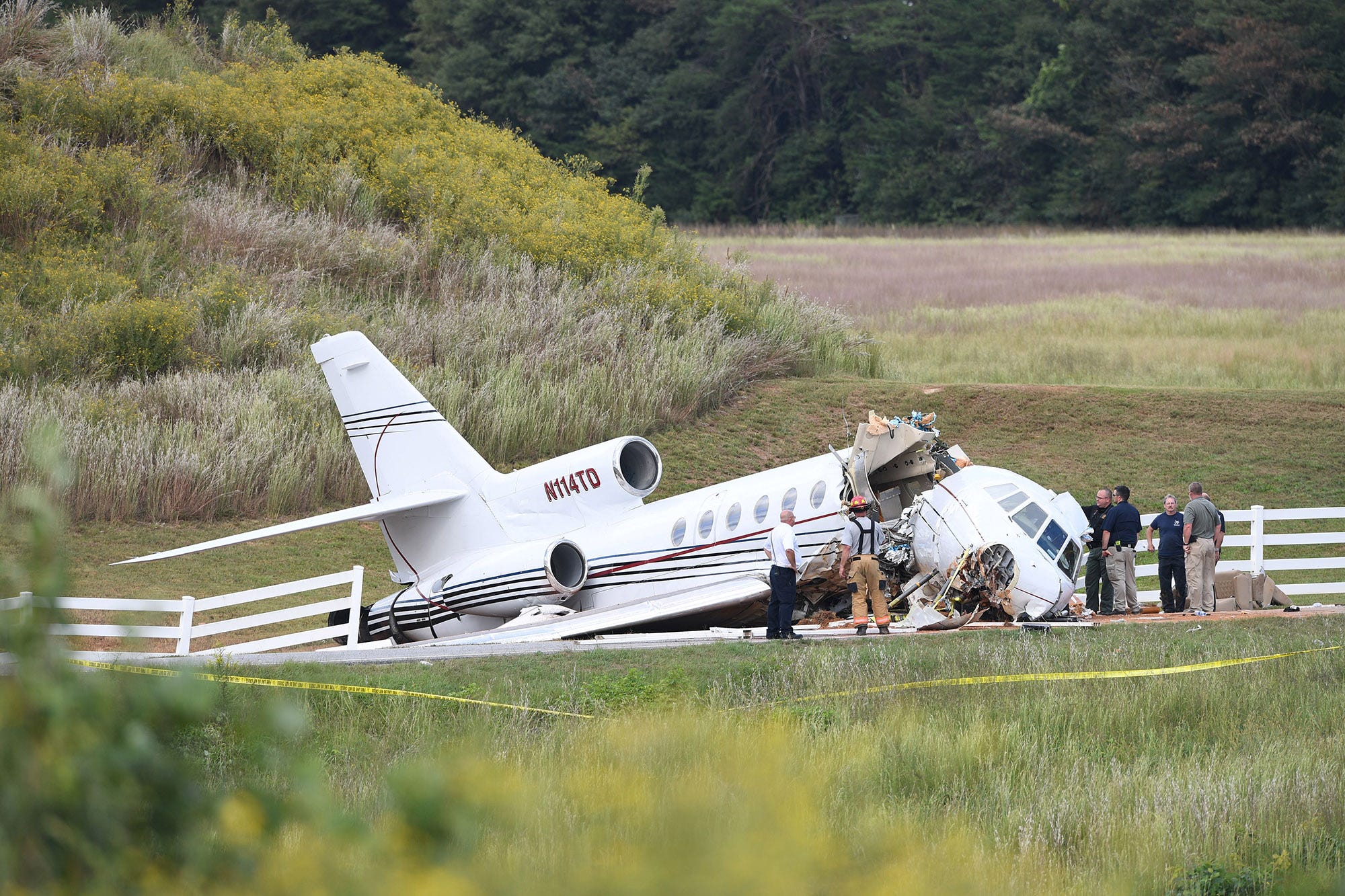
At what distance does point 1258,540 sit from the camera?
20359mm

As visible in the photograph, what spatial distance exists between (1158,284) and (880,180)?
3868 centimetres

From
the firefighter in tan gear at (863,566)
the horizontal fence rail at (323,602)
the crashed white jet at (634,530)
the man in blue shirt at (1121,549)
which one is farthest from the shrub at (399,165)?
the firefighter in tan gear at (863,566)

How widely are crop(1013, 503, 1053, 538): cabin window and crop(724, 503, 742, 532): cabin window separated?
3476 millimetres

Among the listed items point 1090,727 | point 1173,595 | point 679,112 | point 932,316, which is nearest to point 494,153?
point 932,316

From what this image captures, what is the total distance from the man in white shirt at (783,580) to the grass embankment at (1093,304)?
20206 millimetres

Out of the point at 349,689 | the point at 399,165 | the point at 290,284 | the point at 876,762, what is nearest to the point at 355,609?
the point at 349,689

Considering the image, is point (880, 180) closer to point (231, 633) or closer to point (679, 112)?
point (679, 112)

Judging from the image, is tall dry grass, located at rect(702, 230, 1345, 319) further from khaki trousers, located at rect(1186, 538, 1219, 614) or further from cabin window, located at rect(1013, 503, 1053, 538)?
cabin window, located at rect(1013, 503, 1053, 538)

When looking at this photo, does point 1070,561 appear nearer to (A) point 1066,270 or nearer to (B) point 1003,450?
(B) point 1003,450

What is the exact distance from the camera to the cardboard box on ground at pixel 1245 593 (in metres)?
19.8

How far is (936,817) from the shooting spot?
10.1 meters

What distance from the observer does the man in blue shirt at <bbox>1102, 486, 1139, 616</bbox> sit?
19.3 m

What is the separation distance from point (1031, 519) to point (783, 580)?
3344mm

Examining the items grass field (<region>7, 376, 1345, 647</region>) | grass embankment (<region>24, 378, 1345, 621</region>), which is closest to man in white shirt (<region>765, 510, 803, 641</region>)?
grass field (<region>7, 376, 1345, 647</region>)
